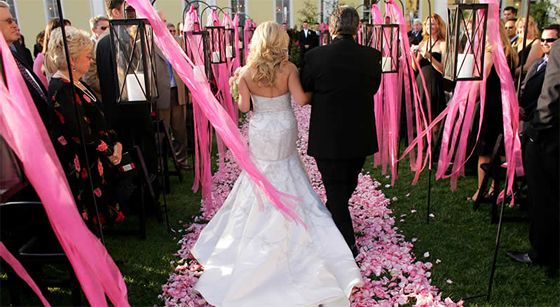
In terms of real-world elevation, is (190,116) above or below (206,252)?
above

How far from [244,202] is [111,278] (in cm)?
159

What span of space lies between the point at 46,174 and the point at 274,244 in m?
1.74

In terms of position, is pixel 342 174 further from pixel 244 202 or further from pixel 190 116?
pixel 190 116

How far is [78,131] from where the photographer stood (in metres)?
2.94

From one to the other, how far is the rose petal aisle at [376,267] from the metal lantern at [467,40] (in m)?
1.42

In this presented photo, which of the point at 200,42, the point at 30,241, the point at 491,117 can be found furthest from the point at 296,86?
the point at 200,42

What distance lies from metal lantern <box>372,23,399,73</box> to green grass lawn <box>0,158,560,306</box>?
1350 millimetres

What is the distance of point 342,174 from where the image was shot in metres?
3.35

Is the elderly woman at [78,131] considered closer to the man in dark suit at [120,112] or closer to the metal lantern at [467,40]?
the man in dark suit at [120,112]

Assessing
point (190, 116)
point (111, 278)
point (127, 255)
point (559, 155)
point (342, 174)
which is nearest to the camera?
point (111, 278)

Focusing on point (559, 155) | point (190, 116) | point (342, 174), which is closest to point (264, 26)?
point (342, 174)

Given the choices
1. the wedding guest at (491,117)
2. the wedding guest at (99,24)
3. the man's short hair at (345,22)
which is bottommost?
the wedding guest at (491,117)

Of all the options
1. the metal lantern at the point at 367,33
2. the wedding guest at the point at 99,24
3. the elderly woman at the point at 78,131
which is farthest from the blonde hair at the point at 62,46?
the metal lantern at the point at 367,33

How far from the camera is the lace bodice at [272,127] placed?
11.0 ft
